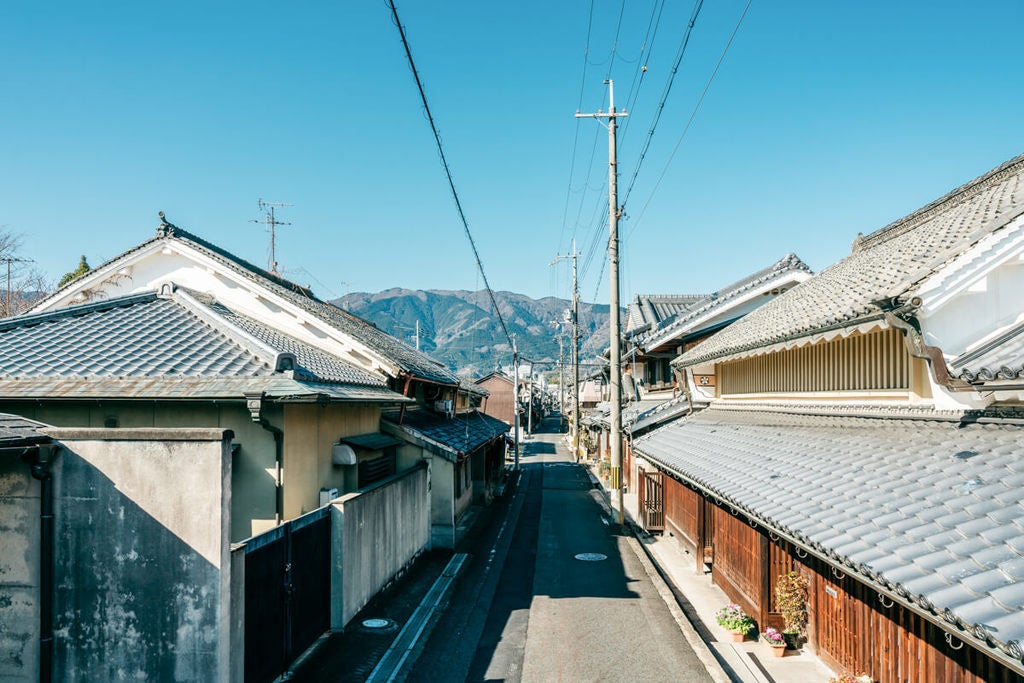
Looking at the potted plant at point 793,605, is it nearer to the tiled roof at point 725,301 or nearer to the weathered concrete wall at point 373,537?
the weathered concrete wall at point 373,537

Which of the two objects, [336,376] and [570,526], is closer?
[336,376]

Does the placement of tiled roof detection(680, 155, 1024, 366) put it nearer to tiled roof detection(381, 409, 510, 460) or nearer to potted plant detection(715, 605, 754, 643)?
potted plant detection(715, 605, 754, 643)

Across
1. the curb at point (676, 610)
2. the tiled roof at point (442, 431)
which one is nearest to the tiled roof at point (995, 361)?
the curb at point (676, 610)

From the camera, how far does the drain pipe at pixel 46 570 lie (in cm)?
736

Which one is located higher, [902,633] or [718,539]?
[902,633]

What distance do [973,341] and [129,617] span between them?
33.7 ft

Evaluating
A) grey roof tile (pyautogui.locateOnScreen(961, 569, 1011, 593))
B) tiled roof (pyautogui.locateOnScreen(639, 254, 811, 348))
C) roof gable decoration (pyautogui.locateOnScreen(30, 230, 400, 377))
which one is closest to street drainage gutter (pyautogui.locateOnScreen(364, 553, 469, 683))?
roof gable decoration (pyautogui.locateOnScreen(30, 230, 400, 377))

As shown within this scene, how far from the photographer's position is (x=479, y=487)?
27266mm

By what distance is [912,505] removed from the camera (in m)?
6.24

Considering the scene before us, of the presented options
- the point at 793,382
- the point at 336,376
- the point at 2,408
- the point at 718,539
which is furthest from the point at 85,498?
the point at 793,382

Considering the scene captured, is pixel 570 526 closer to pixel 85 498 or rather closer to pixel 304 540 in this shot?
pixel 304 540

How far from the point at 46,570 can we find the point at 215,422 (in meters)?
3.51

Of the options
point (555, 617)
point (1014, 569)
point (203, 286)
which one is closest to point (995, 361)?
point (1014, 569)

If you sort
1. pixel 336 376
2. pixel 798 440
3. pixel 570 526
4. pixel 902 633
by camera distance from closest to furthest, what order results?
pixel 902 633, pixel 798 440, pixel 336 376, pixel 570 526
